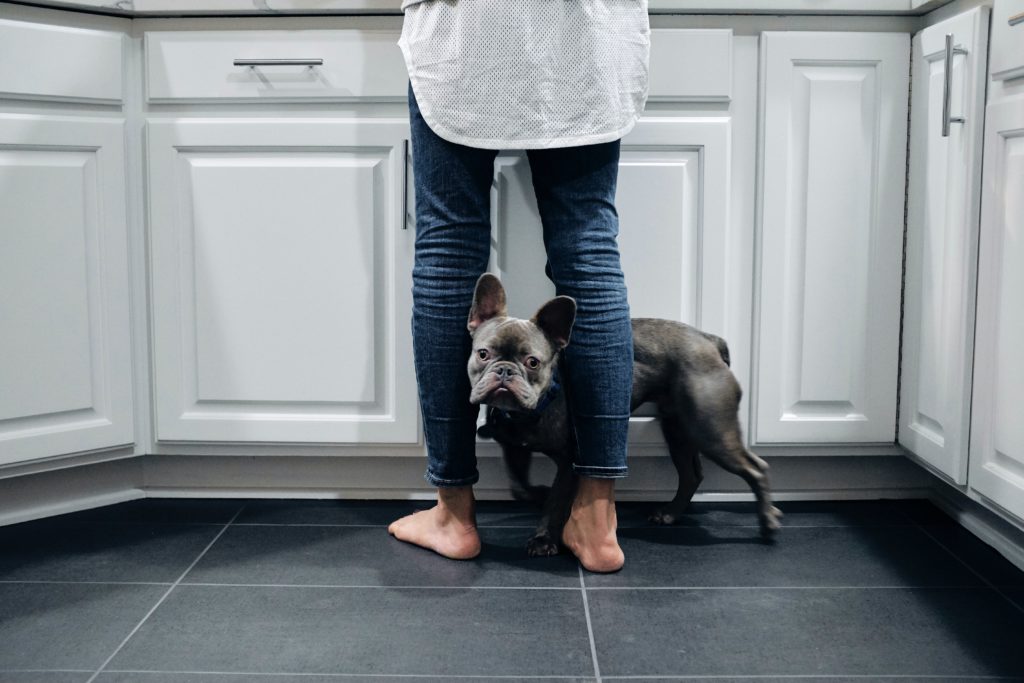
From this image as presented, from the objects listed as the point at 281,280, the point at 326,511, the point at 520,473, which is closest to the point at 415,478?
the point at 326,511

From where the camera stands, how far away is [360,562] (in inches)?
63.7

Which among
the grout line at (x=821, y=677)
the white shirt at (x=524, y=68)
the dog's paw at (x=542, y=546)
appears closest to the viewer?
the grout line at (x=821, y=677)

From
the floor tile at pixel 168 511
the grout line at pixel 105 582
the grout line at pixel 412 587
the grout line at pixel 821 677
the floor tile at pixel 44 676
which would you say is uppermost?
the floor tile at pixel 168 511

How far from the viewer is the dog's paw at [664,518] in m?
1.81

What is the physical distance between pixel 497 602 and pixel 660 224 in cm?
74

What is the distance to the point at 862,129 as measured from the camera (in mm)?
1808

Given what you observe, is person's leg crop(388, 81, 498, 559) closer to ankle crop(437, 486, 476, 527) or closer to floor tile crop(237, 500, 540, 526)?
ankle crop(437, 486, 476, 527)

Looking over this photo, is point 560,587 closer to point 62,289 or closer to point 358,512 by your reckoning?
point 358,512

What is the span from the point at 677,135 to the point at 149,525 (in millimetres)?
1166

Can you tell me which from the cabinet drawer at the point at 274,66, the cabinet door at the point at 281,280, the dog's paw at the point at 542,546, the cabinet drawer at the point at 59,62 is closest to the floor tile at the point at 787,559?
the dog's paw at the point at 542,546

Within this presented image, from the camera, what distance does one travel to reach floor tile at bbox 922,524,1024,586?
156cm

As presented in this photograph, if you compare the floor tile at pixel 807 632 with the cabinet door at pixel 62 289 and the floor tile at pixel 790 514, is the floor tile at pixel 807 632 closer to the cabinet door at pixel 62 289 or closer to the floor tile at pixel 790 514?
the floor tile at pixel 790 514

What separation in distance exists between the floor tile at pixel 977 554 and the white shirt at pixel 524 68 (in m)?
0.89

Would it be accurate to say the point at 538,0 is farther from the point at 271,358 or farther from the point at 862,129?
the point at 271,358
